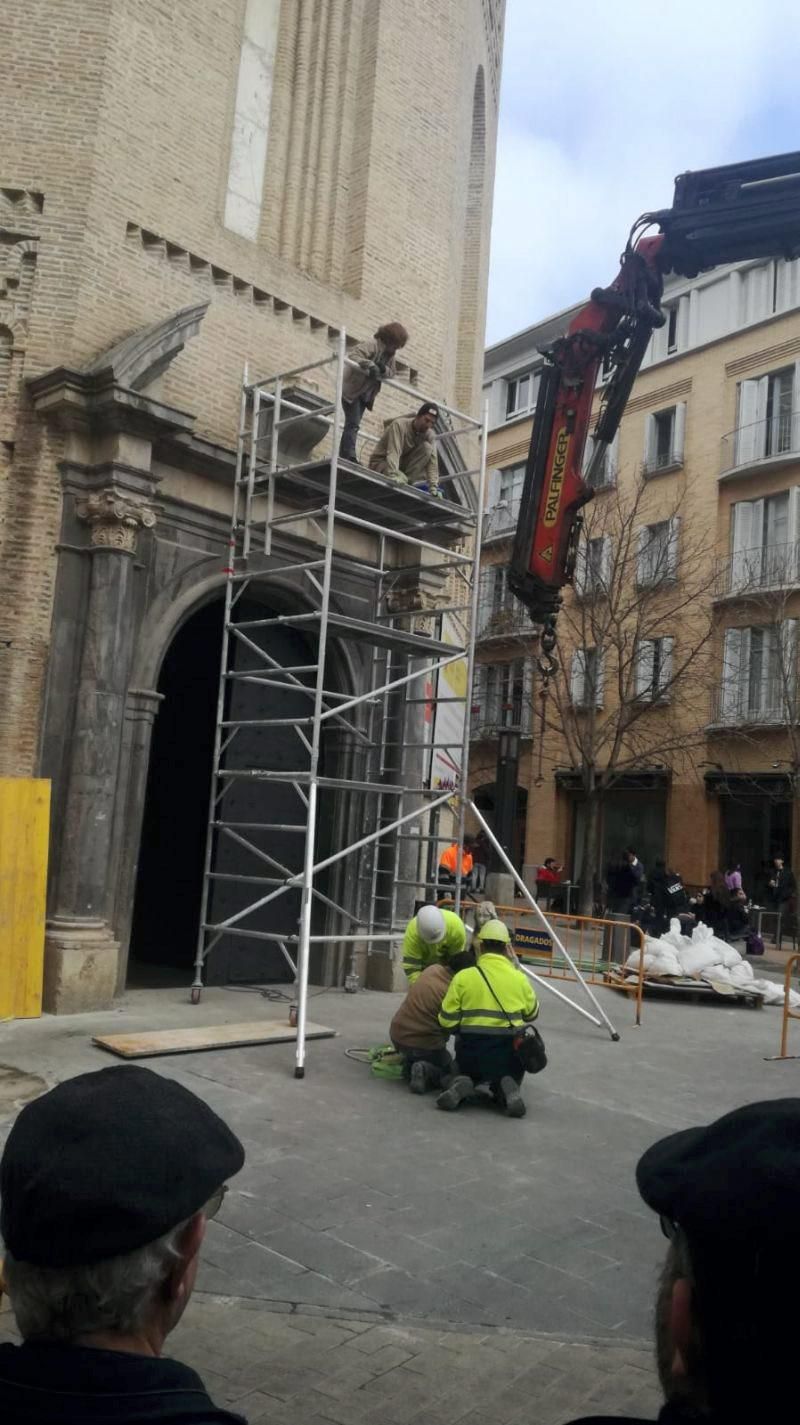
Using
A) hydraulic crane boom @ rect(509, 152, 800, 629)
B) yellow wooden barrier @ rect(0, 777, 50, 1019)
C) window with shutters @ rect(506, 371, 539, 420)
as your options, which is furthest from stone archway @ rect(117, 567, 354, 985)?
window with shutters @ rect(506, 371, 539, 420)

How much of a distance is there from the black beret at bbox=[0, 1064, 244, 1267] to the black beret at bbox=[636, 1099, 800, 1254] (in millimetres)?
663

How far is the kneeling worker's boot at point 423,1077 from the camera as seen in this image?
7676 mm

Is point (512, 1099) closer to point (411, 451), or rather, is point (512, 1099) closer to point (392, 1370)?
point (392, 1370)

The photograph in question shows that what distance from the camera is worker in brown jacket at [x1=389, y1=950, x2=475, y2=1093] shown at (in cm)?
776

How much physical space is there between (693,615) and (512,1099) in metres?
23.3

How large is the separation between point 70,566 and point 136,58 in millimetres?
5045

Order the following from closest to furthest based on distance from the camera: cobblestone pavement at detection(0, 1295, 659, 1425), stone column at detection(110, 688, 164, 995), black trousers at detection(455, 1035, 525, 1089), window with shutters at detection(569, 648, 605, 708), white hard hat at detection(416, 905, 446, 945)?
1. cobblestone pavement at detection(0, 1295, 659, 1425)
2. black trousers at detection(455, 1035, 525, 1089)
3. white hard hat at detection(416, 905, 446, 945)
4. stone column at detection(110, 688, 164, 995)
5. window with shutters at detection(569, 648, 605, 708)

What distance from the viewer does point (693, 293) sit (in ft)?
106

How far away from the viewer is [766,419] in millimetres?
29922

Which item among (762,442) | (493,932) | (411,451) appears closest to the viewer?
(493,932)

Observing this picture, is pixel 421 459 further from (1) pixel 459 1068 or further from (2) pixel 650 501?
(2) pixel 650 501

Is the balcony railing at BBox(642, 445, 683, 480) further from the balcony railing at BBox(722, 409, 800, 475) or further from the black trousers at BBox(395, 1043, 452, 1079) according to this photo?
the black trousers at BBox(395, 1043, 452, 1079)

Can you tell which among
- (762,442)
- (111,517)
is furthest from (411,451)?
(762,442)

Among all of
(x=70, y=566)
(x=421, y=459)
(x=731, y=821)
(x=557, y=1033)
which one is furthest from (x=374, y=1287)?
(x=731, y=821)
